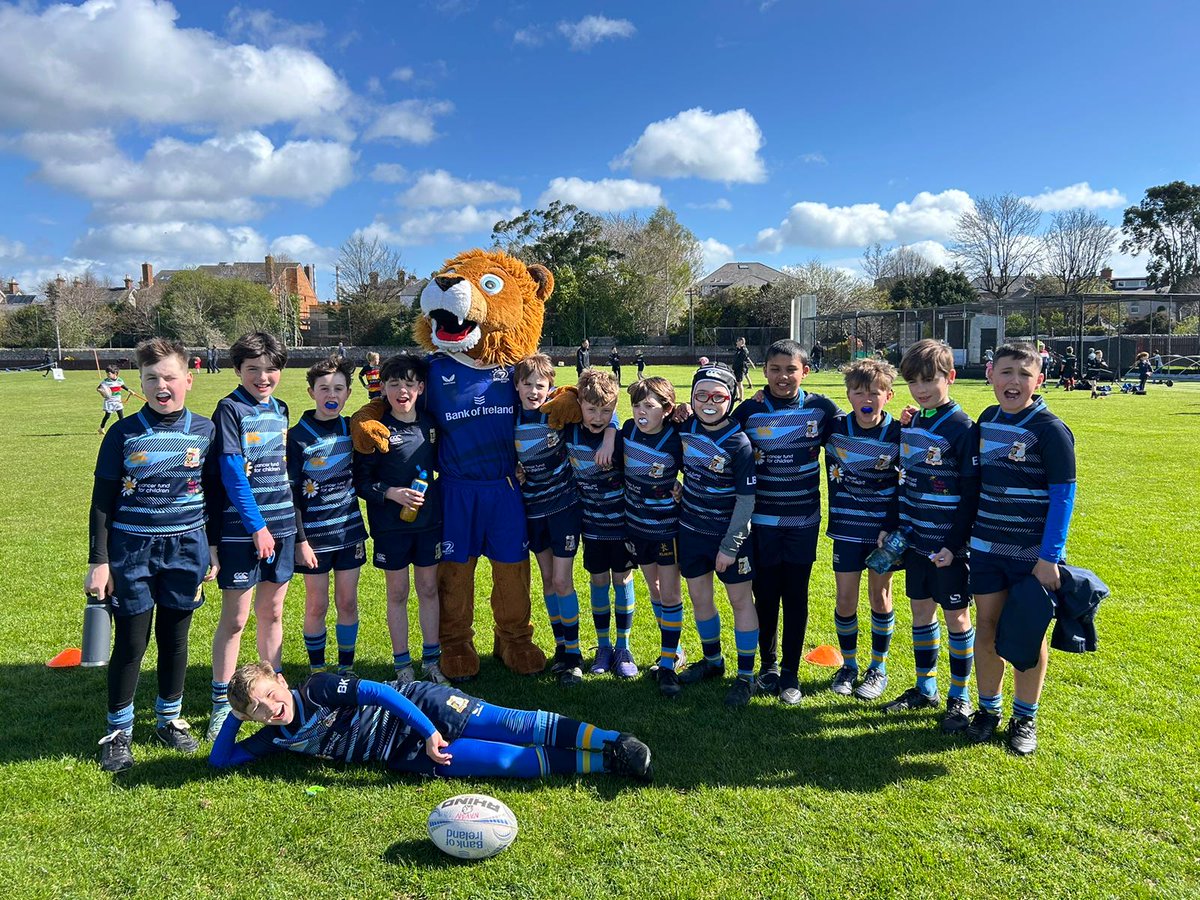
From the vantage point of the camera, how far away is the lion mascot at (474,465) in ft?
14.2

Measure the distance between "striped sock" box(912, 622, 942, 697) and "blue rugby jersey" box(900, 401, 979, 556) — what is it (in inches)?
21.8

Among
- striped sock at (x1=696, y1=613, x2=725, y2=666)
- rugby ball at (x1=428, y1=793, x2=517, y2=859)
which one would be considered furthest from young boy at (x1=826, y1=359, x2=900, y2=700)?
rugby ball at (x1=428, y1=793, x2=517, y2=859)

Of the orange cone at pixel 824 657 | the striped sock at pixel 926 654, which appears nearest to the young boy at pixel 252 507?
the orange cone at pixel 824 657

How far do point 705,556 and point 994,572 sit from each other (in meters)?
1.37

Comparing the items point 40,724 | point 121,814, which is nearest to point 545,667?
point 121,814

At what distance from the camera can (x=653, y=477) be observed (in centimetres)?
406

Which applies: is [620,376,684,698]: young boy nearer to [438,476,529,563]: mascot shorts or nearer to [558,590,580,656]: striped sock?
[558,590,580,656]: striped sock

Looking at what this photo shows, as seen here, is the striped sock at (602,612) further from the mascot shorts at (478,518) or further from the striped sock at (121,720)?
the striped sock at (121,720)

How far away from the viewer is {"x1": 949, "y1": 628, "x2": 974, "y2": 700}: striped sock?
3.76m

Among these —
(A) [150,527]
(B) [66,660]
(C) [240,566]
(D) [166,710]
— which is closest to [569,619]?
(C) [240,566]

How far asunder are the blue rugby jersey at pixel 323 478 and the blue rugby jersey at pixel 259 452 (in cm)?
11

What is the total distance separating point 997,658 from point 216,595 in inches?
222

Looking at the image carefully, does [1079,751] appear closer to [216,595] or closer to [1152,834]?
[1152,834]

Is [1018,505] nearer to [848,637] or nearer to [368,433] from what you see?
[848,637]
